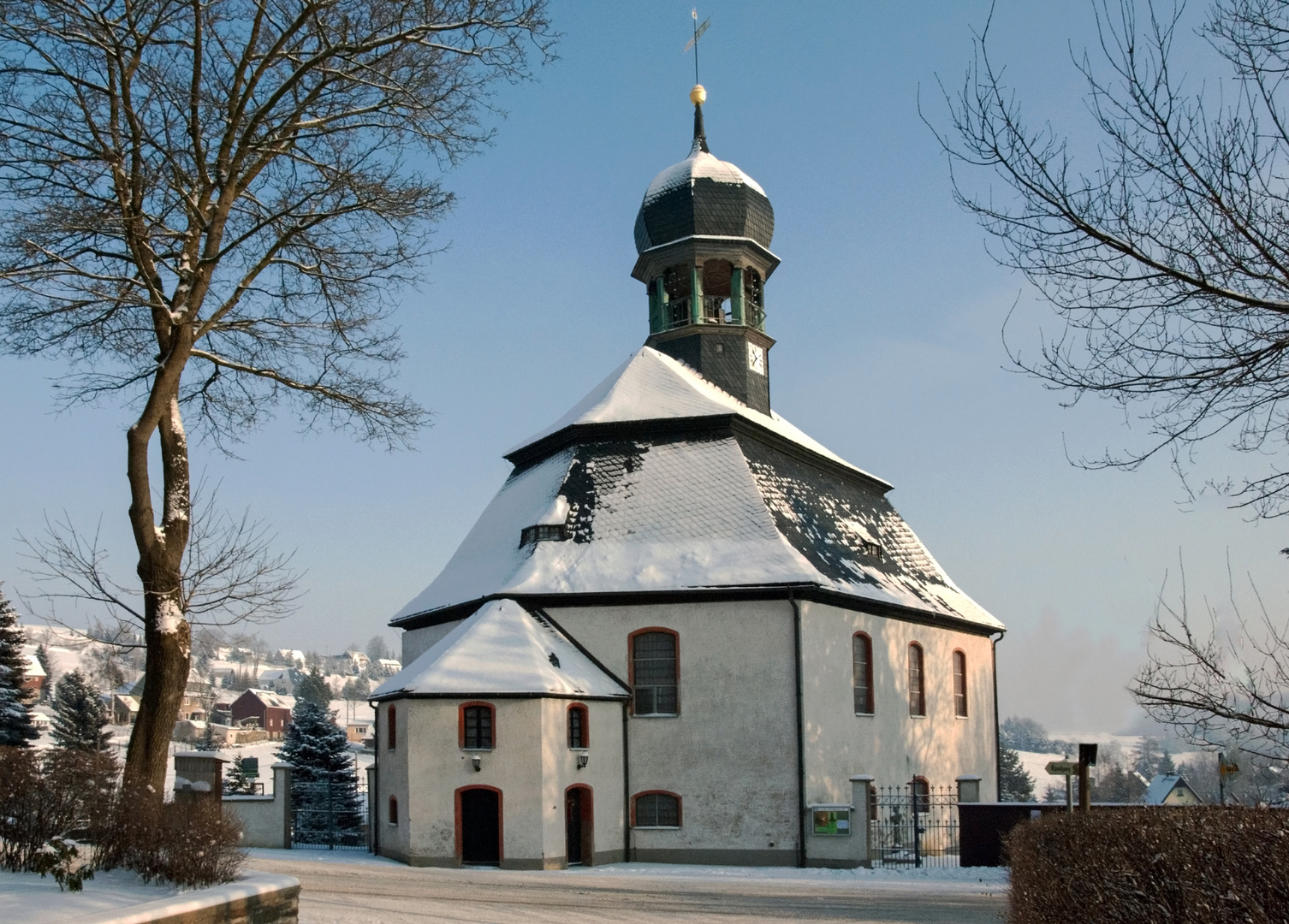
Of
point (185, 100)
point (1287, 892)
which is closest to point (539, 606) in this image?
point (185, 100)

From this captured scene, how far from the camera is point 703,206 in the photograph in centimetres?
3084

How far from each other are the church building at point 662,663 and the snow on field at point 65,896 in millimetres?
11918

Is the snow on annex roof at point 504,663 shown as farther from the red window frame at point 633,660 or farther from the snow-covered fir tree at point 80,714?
the snow-covered fir tree at point 80,714

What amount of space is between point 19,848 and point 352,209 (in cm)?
747

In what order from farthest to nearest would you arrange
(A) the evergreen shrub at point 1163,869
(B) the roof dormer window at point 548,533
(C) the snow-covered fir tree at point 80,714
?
(C) the snow-covered fir tree at point 80,714 → (B) the roof dormer window at point 548,533 → (A) the evergreen shrub at point 1163,869

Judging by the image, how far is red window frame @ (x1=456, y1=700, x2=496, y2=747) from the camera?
21859 millimetres

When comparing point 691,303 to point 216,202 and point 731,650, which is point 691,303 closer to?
point 731,650

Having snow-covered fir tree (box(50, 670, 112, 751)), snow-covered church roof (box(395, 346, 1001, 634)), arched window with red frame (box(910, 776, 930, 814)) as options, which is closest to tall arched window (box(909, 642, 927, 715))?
snow-covered church roof (box(395, 346, 1001, 634))

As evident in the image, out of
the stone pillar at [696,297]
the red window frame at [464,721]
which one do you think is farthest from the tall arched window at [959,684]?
the red window frame at [464,721]

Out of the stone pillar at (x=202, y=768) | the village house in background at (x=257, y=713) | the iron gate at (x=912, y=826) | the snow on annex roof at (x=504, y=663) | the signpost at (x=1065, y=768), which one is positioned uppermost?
the snow on annex roof at (x=504, y=663)

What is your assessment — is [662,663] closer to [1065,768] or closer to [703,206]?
[1065,768]

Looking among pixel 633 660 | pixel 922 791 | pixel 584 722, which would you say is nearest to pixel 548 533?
pixel 633 660

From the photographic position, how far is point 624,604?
78.9 feet

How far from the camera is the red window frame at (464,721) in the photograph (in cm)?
2186
